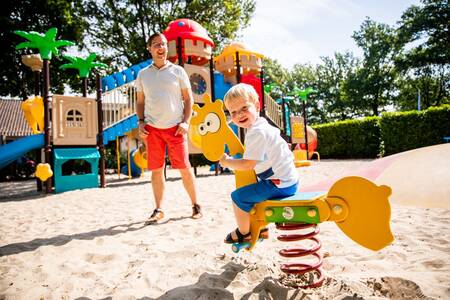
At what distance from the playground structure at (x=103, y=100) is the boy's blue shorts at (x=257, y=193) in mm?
7003

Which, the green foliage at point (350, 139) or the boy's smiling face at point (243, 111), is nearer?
the boy's smiling face at point (243, 111)

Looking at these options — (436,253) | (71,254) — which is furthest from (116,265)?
(436,253)

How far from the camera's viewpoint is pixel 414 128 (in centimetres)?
1518

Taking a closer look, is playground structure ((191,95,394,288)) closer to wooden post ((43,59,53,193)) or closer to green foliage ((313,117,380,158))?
wooden post ((43,59,53,193))

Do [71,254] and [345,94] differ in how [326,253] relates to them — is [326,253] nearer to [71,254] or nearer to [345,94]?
[71,254]

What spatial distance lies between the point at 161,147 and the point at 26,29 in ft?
55.1

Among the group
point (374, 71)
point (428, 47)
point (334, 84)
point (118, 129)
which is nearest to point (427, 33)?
point (428, 47)

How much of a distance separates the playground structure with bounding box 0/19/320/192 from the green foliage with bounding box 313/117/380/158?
29.0 ft

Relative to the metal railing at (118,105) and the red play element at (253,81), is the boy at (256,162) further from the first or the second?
the red play element at (253,81)

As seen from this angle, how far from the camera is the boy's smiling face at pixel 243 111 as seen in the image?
1782 millimetres

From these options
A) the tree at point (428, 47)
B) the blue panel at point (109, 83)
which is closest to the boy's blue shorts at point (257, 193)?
the blue panel at point (109, 83)

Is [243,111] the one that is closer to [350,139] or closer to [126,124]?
[126,124]

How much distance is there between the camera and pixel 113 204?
5.09m

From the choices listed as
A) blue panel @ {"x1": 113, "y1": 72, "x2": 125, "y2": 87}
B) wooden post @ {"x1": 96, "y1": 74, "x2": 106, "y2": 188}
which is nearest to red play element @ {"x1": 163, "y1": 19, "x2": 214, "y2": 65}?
blue panel @ {"x1": 113, "y1": 72, "x2": 125, "y2": 87}
